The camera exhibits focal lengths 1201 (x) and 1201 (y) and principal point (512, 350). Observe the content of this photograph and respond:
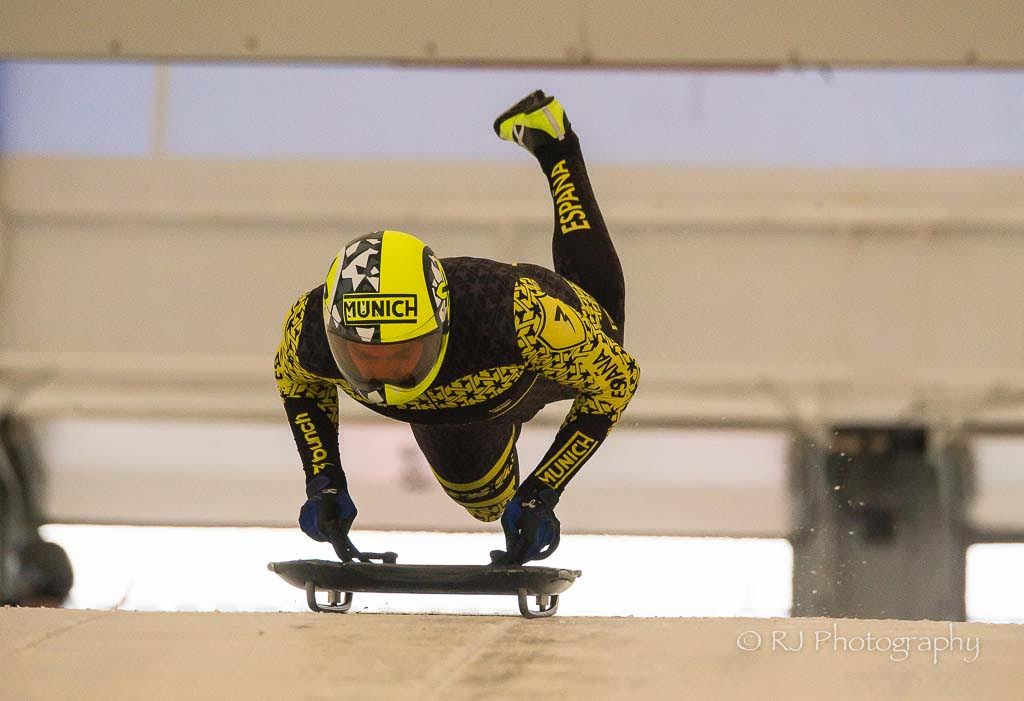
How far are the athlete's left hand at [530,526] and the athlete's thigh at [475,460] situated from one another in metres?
0.46

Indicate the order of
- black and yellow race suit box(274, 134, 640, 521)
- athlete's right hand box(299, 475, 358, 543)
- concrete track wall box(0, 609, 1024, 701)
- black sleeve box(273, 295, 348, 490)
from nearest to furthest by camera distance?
concrete track wall box(0, 609, 1024, 701) < black and yellow race suit box(274, 134, 640, 521) < athlete's right hand box(299, 475, 358, 543) < black sleeve box(273, 295, 348, 490)

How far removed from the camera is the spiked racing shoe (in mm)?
3404

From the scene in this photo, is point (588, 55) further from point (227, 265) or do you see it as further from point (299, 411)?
point (299, 411)

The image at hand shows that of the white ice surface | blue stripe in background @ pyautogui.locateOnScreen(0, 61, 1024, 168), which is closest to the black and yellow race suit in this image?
the white ice surface

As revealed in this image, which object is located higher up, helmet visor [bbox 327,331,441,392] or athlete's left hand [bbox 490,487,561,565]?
helmet visor [bbox 327,331,441,392]

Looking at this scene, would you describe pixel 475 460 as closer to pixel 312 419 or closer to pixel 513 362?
pixel 312 419

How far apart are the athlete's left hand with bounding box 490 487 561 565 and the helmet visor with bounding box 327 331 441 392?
43 cm

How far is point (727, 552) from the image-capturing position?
6.40 meters

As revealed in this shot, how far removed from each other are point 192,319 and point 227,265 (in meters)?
0.37

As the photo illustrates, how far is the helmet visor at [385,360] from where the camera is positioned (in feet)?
8.19

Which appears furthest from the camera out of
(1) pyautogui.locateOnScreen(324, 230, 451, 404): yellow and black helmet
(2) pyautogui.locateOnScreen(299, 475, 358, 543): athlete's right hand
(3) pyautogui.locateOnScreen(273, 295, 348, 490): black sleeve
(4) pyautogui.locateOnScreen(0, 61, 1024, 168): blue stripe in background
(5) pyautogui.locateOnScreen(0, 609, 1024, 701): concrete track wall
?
(4) pyautogui.locateOnScreen(0, 61, 1024, 168): blue stripe in background

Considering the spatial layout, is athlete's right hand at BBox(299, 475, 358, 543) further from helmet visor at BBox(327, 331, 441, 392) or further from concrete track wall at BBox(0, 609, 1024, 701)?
concrete track wall at BBox(0, 609, 1024, 701)

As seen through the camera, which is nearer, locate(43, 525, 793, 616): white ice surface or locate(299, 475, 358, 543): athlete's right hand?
locate(299, 475, 358, 543): athlete's right hand

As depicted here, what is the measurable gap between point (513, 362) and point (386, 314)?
37 cm
